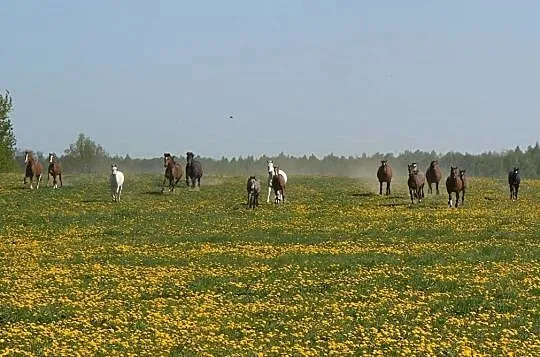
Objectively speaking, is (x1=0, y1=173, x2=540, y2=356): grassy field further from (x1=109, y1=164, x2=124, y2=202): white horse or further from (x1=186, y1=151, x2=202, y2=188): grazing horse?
(x1=186, y1=151, x2=202, y2=188): grazing horse

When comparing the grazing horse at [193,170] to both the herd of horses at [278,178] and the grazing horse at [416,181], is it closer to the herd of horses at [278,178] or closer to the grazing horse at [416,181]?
the herd of horses at [278,178]

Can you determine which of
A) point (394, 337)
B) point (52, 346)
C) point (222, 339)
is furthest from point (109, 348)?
point (394, 337)

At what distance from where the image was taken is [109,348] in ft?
44.1

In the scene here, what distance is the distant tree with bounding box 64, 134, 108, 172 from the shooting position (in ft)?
476

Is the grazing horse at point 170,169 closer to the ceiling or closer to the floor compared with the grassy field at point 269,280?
closer to the ceiling

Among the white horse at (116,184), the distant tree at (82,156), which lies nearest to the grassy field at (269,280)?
the white horse at (116,184)

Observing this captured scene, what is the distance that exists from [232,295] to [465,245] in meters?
12.7

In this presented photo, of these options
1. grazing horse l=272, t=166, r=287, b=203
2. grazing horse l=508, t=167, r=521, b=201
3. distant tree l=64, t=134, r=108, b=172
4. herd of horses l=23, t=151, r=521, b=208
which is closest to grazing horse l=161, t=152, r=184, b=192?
herd of horses l=23, t=151, r=521, b=208

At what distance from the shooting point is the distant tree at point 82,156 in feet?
476

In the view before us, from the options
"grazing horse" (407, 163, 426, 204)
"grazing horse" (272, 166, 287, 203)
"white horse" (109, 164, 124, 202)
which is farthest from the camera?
"white horse" (109, 164, 124, 202)

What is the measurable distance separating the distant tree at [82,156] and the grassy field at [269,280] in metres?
104

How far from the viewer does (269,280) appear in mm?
20594

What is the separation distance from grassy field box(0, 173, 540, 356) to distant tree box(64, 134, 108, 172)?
4107 inches

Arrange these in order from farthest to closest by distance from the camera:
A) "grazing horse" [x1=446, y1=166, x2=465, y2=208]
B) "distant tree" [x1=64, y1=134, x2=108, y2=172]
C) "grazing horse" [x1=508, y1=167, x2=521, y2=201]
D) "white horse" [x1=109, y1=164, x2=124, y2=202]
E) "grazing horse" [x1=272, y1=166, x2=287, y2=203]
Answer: "distant tree" [x1=64, y1=134, x2=108, y2=172] < "grazing horse" [x1=508, y1=167, x2=521, y2=201] < "white horse" [x1=109, y1=164, x2=124, y2=202] < "grazing horse" [x1=272, y1=166, x2=287, y2=203] < "grazing horse" [x1=446, y1=166, x2=465, y2=208]
